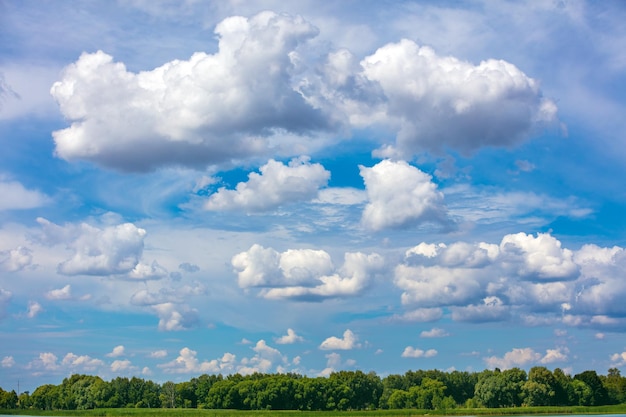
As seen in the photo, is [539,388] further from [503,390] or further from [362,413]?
[362,413]

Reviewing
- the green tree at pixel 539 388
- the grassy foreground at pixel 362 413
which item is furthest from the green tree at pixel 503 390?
the grassy foreground at pixel 362 413

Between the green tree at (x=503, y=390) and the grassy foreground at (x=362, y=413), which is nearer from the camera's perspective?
the grassy foreground at (x=362, y=413)

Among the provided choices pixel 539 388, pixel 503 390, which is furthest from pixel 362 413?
pixel 539 388

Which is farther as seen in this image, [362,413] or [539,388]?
[539,388]

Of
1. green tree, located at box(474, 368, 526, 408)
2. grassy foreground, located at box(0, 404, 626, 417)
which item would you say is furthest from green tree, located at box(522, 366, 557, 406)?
grassy foreground, located at box(0, 404, 626, 417)

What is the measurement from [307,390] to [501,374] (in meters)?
52.0

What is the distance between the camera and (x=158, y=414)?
16000 centimetres

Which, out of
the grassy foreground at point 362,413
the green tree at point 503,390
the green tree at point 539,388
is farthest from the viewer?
the green tree at point 503,390

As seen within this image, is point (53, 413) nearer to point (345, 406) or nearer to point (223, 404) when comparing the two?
point (223, 404)

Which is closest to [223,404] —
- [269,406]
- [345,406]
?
[269,406]

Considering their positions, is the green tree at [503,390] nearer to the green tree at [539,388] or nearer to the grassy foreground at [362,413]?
the green tree at [539,388]

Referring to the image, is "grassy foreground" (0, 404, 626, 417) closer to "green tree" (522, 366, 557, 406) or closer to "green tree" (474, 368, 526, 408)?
"green tree" (522, 366, 557, 406)

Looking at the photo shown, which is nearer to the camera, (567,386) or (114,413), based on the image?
(114,413)

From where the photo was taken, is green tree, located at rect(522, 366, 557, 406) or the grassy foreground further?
green tree, located at rect(522, 366, 557, 406)
